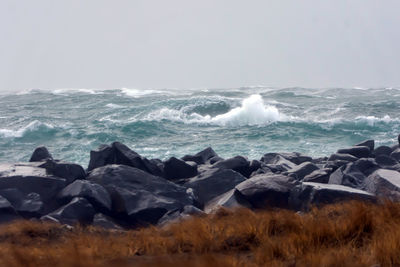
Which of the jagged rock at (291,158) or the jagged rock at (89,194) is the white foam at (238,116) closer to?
the jagged rock at (291,158)

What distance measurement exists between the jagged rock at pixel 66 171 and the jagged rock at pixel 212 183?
6.01 feet

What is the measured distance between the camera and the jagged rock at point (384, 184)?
27.0 ft

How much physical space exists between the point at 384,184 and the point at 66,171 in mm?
5000

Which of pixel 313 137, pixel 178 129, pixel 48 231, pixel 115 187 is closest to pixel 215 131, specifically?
pixel 178 129

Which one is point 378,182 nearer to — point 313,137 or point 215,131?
point 313,137

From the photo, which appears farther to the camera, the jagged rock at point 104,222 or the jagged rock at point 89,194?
the jagged rock at point 89,194

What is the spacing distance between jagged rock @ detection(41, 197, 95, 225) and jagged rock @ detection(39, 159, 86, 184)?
135 cm

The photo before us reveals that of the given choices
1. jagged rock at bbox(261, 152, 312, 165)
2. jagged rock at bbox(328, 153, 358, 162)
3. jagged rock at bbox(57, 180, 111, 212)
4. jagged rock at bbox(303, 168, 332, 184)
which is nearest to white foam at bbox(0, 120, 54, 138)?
jagged rock at bbox(261, 152, 312, 165)

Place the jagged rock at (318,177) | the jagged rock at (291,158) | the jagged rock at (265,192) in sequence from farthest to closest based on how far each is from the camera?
the jagged rock at (291,158), the jagged rock at (318,177), the jagged rock at (265,192)

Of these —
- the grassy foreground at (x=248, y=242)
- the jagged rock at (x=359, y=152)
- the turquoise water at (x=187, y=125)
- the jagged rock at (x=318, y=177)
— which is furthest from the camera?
the turquoise water at (x=187, y=125)

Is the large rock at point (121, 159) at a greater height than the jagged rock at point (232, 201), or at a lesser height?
greater

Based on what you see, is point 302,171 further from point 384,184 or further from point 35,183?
point 35,183

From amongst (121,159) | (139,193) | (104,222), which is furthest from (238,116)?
(104,222)

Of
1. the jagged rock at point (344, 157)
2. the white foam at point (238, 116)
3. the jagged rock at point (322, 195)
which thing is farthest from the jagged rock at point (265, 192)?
the white foam at point (238, 116)
